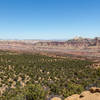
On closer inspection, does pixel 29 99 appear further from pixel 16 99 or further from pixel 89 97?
pixel 89 97

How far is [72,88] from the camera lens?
73.3 feet

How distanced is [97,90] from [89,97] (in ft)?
8.54

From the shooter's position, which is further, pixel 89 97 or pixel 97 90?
pixel 97 90

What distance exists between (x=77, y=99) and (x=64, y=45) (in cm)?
17635

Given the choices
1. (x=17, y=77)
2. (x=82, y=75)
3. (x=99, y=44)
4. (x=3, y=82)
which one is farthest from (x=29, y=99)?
(x=99, y=44)

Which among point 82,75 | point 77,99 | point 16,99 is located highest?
point 77,99

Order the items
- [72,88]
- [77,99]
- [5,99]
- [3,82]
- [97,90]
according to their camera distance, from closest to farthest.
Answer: [77,99] → [97,90] → [5,99] → [72,88] → [3,82]

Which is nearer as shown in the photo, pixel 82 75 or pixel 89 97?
pixel 89 97

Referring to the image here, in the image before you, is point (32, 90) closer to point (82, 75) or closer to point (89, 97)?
point (89, 97)

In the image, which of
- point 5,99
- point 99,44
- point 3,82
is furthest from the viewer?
point 99,44

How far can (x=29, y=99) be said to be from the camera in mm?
17547

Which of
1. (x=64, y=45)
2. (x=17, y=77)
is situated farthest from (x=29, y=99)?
(x=64, y=45)

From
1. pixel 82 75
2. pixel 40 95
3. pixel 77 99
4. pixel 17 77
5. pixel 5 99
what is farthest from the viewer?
pixel 82 75

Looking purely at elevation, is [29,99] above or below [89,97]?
below
